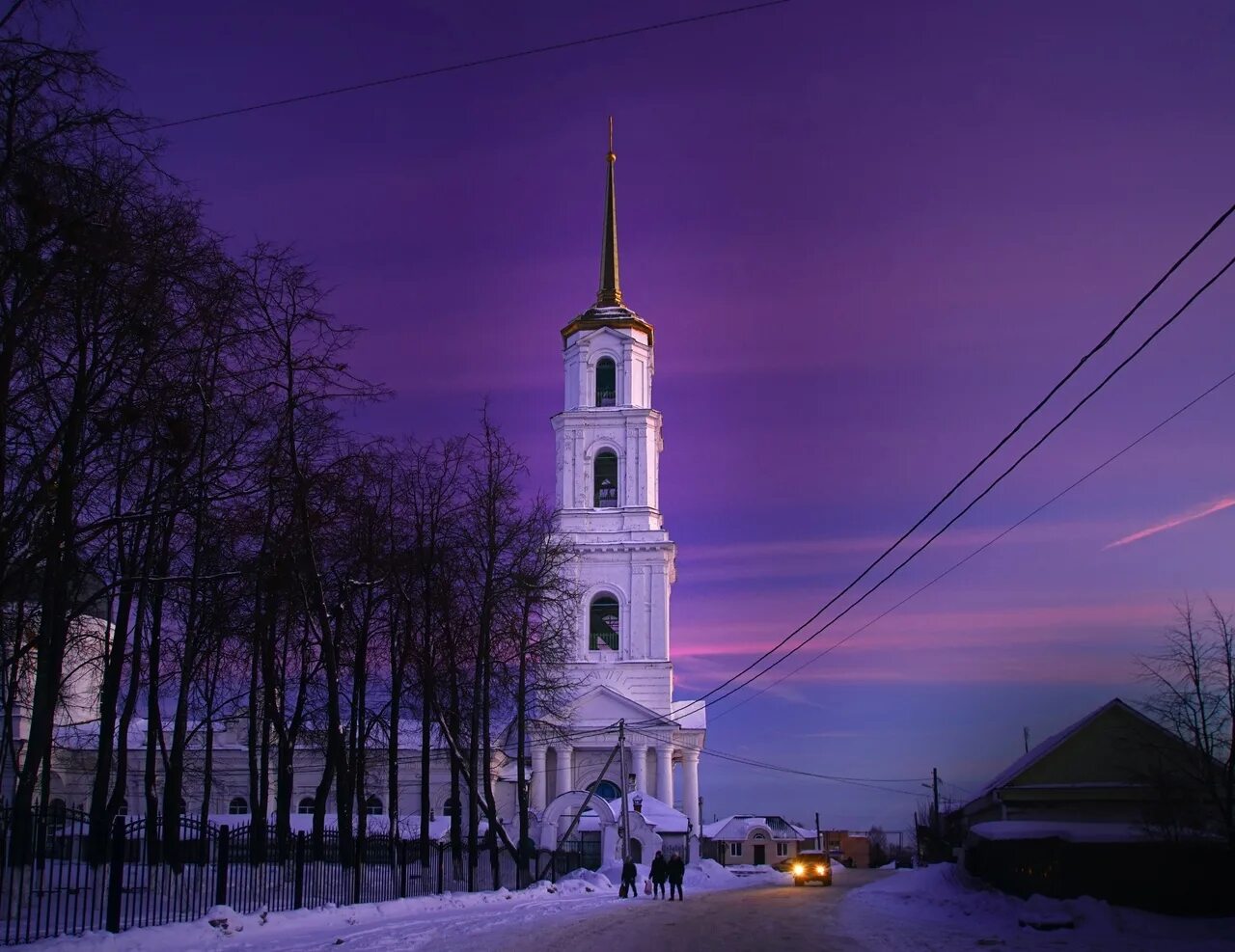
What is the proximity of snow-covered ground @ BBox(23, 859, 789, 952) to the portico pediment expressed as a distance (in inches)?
1200

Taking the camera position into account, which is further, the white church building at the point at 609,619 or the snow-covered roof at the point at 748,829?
the snow-covered roof at the point at 748,829

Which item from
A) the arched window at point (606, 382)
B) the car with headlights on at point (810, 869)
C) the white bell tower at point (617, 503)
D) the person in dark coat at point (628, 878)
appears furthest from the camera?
the arched window at point (606, 382)

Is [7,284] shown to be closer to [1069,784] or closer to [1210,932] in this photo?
[1210,932]

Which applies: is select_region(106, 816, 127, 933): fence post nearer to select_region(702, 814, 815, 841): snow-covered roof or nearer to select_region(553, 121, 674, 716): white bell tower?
select_region(553, 121, 674, 716): white bell tower

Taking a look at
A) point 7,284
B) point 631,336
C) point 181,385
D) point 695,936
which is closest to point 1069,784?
point 695,936

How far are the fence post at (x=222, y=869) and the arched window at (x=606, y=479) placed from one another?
161 feet

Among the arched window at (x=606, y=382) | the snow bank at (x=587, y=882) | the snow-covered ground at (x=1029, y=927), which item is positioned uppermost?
the arched window at (x=606, y=382)

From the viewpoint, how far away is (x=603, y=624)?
6644 cm

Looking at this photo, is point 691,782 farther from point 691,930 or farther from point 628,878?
point 691,930

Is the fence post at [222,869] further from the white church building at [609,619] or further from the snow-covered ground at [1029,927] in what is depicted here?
the white church building at [609,619]

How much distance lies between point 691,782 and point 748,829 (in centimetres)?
4217

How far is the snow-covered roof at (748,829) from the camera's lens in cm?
10412

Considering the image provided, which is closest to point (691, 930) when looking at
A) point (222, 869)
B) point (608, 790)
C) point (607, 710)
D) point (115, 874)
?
point (222, 869)

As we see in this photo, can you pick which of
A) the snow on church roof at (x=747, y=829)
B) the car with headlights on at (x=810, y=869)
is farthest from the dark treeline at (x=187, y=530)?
the snow on church roof at (x=747, y=829)
